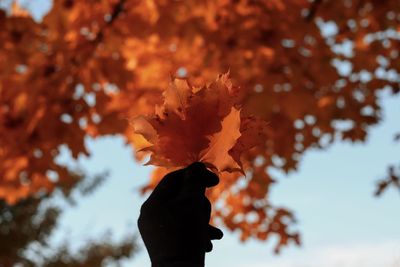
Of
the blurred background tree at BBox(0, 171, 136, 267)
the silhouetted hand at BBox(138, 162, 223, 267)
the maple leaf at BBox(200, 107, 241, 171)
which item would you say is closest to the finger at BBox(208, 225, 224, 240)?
the silhouetted hand at BBox(138, 162, 223, 267)

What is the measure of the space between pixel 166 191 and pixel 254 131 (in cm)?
23

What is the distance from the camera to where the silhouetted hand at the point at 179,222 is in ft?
3.12

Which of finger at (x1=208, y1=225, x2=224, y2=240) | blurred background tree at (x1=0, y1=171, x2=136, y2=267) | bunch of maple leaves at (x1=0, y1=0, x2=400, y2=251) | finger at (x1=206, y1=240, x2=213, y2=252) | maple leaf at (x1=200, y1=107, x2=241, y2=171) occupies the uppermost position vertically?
blurred background tree at (x1=0, y1=171, x2=136, y2=267)

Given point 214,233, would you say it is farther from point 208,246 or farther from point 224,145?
point 224,145

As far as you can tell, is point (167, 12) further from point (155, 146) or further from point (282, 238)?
point (155, 146)

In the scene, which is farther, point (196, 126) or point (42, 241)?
point (42, 241)

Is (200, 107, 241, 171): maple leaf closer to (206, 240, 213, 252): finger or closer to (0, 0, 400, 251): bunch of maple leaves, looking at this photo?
(206, 240, 213, 252): finger

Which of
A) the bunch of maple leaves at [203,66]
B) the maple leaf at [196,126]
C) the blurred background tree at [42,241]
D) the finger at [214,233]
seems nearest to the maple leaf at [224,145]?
the maple leaf at [196,126]

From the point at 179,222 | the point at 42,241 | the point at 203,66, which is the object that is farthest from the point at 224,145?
the point at 42,241

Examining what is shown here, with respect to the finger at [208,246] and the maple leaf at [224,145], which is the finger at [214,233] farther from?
the maple leaf at [224,145]

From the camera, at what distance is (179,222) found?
3.13ft

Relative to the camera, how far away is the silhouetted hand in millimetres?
950

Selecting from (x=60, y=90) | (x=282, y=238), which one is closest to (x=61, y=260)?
(x=282, y=238)

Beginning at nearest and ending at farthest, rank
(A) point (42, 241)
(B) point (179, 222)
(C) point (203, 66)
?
1. (B) point (179, 222)
2. (C) point (203, 66)
3. (A) point (42, 241)
